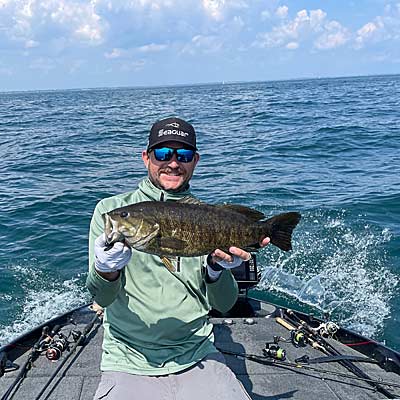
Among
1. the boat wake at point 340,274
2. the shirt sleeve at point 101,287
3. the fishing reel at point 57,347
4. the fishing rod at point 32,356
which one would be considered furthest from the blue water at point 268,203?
the shirt sleeve at point 101,287

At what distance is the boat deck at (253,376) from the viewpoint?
491cm

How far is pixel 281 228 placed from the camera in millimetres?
3736

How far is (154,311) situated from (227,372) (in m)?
0.87

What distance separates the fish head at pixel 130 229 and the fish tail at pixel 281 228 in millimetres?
950

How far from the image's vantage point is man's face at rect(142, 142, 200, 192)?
411 centimetres

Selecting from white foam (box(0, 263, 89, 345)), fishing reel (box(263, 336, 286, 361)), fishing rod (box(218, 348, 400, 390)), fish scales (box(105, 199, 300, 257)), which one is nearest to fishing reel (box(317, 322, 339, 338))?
fishing reel (box(263, 336, 286, 361))

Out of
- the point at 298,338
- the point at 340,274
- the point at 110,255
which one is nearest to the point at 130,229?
the point at 110,255

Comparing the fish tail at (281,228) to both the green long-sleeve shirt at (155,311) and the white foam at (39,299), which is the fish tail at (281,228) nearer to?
the green long-sleeve shirt at (155,311)

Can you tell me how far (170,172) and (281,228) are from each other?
1.14 meters

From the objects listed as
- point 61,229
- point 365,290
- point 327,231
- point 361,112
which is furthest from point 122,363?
point 361,112

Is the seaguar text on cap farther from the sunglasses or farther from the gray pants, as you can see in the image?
the gray pants

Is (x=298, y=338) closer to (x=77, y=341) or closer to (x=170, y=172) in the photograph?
(x=77, y=341)

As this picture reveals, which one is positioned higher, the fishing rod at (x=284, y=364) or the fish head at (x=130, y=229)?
the fish head at (x=130, y=229)

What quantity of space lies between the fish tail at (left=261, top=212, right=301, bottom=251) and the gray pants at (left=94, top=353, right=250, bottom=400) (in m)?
1.31
